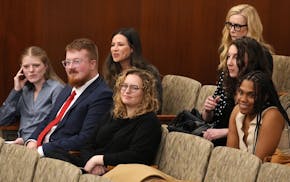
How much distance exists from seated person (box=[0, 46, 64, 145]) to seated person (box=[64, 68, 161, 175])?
2.80 feet

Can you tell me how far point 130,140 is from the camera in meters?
4.44

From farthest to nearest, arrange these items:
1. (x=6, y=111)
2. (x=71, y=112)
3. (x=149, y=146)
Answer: (x=6, y=111), (x=71, y=112), (x=149, y=146)

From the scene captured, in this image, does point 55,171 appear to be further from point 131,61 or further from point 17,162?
point 131,61

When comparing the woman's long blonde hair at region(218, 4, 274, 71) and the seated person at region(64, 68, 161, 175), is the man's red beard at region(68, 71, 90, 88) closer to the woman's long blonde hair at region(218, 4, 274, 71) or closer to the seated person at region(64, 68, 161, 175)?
the seated person at region(64, 68, 161, 175)

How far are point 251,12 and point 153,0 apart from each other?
1.37 m

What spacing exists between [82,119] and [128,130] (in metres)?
0.53

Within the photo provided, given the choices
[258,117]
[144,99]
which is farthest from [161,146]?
[258,117]

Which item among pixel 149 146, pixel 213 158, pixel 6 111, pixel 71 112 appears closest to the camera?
pixel 213 158

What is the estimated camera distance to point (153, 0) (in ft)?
22.1

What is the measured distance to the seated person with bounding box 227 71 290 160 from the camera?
4164mm

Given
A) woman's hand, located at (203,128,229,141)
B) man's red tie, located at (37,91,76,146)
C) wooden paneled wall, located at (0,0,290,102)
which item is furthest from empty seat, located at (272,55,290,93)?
man's red tie, located at (37,91,76,146)

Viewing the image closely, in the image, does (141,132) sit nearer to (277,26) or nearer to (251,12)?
(251,12)

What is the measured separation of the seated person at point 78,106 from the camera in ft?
15.7

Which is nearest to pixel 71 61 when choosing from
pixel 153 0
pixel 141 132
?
pixel 141 132
